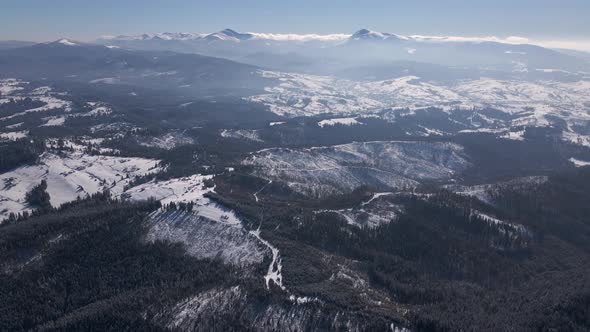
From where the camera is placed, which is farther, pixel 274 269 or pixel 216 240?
pixel 216 240

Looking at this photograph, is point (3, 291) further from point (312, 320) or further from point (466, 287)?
point (466, 287)

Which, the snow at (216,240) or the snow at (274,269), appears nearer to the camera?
the snow at (274,269)

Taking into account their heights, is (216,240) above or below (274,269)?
below

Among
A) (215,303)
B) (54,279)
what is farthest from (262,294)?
(54,279)

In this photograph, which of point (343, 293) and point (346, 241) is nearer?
point (343, 293)

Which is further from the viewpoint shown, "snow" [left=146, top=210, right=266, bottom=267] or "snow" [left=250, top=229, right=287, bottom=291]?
"snow" [left=146, top=210, right=266, bottom=267]

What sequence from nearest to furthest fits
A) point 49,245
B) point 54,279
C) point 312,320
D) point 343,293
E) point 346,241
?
point 312,320, point 343,293, point 54,279, point 49,245, point 346,241

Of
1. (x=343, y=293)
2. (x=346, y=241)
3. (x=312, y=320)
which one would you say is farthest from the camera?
(x=346, y=241)

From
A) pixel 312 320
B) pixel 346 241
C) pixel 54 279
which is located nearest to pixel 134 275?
pixel 54 279

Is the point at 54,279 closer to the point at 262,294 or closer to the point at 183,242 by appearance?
the point at 183,242
